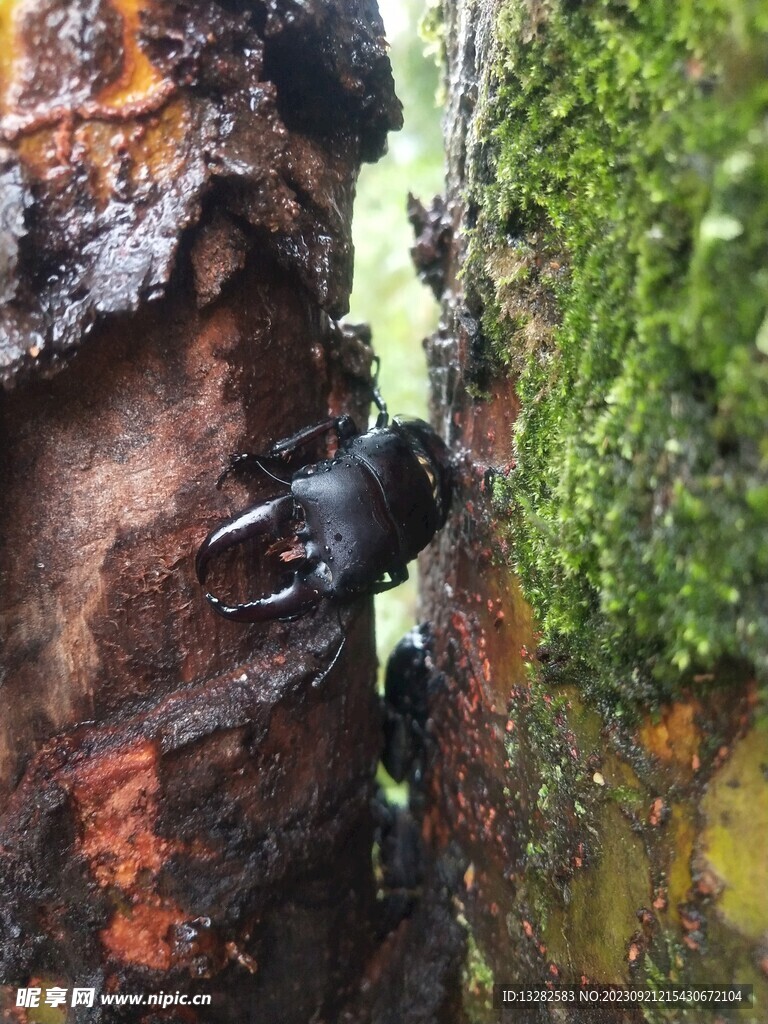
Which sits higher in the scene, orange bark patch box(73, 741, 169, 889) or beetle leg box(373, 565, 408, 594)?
beetle leg box(373, 565, 408, 594)

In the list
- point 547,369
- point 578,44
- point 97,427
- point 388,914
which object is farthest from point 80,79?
point 388,914

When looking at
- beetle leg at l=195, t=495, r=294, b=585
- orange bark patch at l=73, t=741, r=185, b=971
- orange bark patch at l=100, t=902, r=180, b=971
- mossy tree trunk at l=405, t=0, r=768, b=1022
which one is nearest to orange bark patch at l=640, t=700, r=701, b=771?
mossy tree trunk at l=405, t=0, r=768, b=1022

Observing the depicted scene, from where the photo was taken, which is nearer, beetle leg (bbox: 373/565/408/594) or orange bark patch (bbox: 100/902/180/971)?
orange bark patch (bbox: 100/902/180/971)

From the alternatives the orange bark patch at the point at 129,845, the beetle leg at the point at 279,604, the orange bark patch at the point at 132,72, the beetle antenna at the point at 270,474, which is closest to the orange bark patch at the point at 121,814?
the orange bark patch at the point at 129,845

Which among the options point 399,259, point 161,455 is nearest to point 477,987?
point 161,455

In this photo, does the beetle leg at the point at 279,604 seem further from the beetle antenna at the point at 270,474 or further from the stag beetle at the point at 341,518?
the beetle antenna at the point at 270,474

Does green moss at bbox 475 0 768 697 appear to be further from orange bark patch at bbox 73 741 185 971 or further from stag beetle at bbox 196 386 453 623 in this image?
orange bark patch at bbox 73 741 185 971

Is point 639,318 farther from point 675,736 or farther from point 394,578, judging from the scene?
point 394,578
